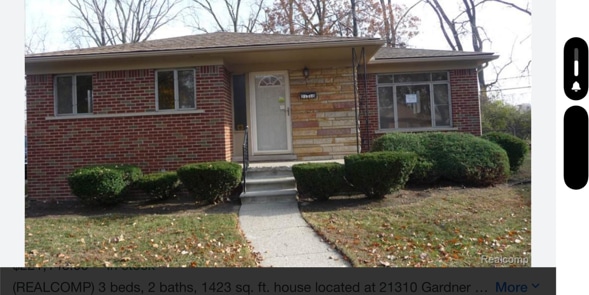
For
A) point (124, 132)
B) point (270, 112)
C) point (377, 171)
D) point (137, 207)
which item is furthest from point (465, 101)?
point (124, 132)

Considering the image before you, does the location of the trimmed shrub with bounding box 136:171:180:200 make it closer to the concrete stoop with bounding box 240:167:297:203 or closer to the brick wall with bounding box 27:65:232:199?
the brick wall with bounding box 27:65:232:199

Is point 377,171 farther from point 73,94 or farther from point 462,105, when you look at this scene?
point 73,94

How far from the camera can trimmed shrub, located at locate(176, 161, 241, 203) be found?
6051mm

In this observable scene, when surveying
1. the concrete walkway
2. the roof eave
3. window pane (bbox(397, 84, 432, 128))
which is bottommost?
the concrete walkway

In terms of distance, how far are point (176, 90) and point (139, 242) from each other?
3942 mm

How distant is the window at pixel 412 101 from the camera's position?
8906 millimetres

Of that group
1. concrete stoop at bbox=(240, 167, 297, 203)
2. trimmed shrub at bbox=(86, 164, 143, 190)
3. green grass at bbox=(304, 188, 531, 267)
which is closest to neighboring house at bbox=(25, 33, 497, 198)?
trimmed shrub at bbox=(86, 164, 143, 190)

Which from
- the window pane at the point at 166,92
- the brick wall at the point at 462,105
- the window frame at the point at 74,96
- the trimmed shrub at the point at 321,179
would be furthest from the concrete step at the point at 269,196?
the window frame at the point at 74,96

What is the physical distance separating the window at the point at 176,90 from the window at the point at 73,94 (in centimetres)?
149

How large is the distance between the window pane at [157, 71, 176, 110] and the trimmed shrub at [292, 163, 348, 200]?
3.20 m

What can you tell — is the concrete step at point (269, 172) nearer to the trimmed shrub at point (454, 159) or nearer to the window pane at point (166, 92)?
the trimmed shrub at point (454, 159)

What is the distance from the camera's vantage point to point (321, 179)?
595cm

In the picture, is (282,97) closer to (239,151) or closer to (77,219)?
(239,151)
